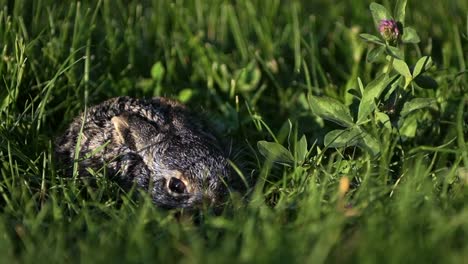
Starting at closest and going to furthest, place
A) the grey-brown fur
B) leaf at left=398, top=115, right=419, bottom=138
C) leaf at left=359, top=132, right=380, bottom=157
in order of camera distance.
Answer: leaf at left=359, top=132, right=380, bottom=157, the grey-brown fur, leaf at left=398, top=115, right=419, bottom=138

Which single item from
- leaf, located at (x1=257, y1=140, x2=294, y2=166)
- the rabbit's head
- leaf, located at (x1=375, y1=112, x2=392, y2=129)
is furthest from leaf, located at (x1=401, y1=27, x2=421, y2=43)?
the rabbit's head

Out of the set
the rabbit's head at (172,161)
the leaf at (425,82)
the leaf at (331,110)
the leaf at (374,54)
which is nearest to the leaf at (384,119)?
Answer: the leaf at (331,110)

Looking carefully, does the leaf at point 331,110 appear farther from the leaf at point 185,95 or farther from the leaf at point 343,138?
the leaf at point 185,95

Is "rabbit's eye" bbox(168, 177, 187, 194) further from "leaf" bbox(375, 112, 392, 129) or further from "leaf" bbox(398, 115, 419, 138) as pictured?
"leaf" bbox(398, 115, 419, 138)

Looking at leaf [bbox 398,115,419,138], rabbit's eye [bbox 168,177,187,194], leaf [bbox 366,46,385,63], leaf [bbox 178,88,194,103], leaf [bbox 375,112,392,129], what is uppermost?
leaf [bbox 366,46,385,63]

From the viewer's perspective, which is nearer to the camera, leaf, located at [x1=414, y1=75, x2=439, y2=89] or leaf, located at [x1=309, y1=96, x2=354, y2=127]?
leaf, located at [x1=309, y1=96, x2=354, y2=127]

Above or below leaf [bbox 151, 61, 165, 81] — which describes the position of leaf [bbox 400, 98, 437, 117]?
above
